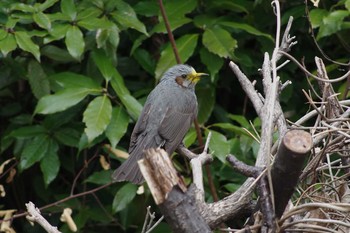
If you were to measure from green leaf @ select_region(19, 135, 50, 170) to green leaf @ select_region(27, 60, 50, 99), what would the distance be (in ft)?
0.87

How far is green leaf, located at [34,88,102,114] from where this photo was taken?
426 centimetres

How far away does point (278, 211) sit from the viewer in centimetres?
249

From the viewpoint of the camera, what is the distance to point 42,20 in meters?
4.23

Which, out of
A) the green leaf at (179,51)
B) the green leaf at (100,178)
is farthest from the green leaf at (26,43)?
the green leaf at (100,178)

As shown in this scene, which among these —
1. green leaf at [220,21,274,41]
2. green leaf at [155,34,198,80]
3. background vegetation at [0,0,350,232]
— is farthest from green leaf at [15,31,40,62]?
green leaf at [220,21,274,41]

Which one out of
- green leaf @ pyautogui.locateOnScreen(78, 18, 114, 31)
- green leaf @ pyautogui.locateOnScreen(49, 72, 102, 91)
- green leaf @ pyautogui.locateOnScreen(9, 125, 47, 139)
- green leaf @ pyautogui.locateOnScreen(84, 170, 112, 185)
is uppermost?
green leaf @ pyautogui.locateOnScreen(78, 18, 114, 31)

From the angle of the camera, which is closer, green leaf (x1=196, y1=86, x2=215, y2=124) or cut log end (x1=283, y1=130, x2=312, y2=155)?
cut log end (x1=283, y1=130, x2=312, y2=155)

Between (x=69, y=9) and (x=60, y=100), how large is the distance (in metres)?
0.51

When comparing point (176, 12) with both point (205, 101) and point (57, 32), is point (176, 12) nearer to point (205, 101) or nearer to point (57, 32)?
point (205, 101)

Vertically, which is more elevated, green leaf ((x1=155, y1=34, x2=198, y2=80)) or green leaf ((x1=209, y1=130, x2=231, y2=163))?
green leaf ((x1=155, y1=34, x2=198, y2=80))

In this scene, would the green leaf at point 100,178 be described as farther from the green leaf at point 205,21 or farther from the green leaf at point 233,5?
the green leaf at point 233,5

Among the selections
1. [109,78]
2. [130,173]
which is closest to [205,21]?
[109,78]

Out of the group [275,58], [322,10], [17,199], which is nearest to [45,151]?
[17,199]

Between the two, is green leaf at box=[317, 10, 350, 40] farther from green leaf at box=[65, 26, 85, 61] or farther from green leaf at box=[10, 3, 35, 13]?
green leaf at box=[10, 3, 35, 13]
